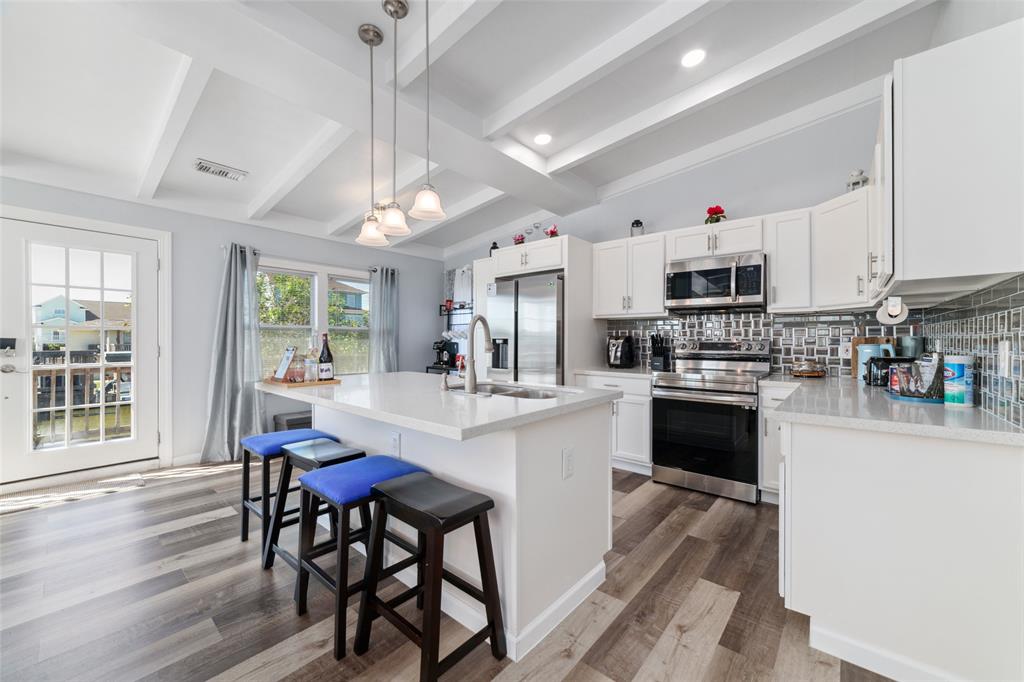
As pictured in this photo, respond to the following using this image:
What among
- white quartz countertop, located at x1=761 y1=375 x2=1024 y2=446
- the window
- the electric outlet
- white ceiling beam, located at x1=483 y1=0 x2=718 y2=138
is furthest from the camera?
the window

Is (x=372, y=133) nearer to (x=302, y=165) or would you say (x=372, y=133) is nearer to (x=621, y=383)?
(x=302, y=165)

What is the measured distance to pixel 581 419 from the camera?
5.82 feet

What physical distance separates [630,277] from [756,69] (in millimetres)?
1704

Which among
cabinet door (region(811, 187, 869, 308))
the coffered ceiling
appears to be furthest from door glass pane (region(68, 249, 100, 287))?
cabinet door (region(811, 187, 869, 308))

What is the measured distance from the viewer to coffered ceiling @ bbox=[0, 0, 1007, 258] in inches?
76.2

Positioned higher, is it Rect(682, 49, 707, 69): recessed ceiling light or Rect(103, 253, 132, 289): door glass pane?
Rect(682, 49, 707, 69): recessed ceiling light

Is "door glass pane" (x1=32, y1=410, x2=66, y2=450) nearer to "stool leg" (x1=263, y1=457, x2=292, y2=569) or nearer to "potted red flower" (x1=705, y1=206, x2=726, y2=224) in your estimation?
→ "stool leg" (x1=263, y1=457, x2=292, y2=569)

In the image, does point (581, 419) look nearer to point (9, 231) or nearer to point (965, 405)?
point (965, 405)

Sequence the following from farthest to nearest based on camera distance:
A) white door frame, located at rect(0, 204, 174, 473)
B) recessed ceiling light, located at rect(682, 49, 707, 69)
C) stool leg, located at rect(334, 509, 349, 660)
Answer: white door frame, located at rect(0, 204, 174, 473) → recessed ceiling light, located at rect(682, 49, 707, 69) → stool leg, located at rect(334, 509, 349, 660)

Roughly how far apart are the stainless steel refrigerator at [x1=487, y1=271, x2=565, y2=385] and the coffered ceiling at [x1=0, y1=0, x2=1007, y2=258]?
2.93 feet

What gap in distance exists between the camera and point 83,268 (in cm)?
333

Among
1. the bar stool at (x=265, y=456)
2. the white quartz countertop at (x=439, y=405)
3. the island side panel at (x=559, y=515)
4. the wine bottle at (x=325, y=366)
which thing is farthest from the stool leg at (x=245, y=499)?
the island side panel at (x=559, y=515)

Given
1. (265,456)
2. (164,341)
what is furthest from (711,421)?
(164,341)

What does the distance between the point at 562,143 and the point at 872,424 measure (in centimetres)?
284
